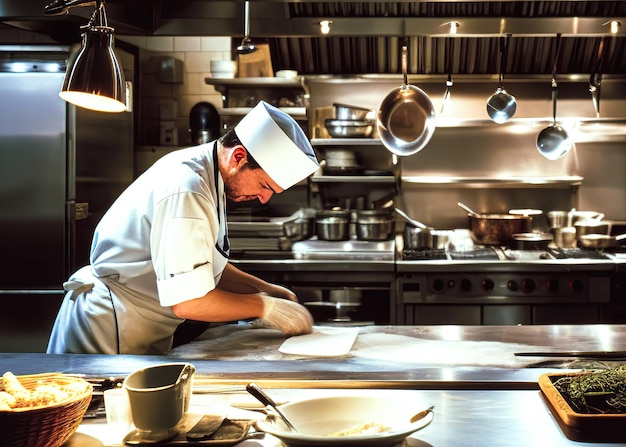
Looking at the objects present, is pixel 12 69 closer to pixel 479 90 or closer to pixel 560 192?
pixel 479 90

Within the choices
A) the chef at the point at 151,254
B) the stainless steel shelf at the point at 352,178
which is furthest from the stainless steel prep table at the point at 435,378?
the stainless steel shelf at the point at 352,178

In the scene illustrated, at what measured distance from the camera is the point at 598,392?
1.56 m

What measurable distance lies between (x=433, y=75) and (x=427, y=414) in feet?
12.8

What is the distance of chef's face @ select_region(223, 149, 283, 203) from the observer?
2.56 meters

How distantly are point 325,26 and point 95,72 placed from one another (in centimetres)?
156

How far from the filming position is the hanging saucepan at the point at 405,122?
11.5 feet

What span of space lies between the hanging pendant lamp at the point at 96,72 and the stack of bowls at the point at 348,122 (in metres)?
2.93

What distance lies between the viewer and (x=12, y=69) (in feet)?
13.6

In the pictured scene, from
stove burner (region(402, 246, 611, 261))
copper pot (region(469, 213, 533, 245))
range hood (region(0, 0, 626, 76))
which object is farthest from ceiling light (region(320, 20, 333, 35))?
copper pot (region(469, 213, 533, 245))

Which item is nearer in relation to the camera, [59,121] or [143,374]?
[143,374]

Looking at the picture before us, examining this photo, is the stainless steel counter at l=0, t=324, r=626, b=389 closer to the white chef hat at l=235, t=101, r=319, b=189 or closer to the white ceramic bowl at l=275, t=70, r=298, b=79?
the white chef hat at l=235, t=101, r=319, b=189

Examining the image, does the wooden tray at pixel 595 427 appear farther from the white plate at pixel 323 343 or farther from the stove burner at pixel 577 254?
the stove burner at pixel 577 254

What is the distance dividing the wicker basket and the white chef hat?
1235mm

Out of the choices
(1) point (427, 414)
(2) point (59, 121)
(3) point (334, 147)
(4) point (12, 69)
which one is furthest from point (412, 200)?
(1) point (427, 414)
